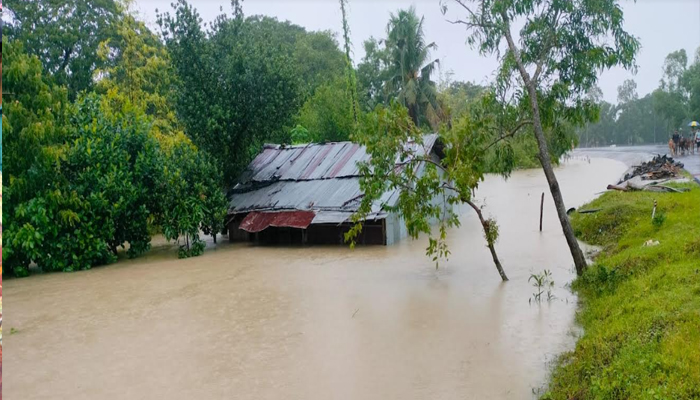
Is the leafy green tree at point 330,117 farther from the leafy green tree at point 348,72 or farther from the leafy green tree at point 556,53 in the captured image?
the leafy green tree at point 556,53

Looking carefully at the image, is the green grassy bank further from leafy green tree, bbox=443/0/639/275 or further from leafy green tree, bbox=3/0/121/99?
leafy green tree, bbox=3/0/121/99

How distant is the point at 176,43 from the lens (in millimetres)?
15430

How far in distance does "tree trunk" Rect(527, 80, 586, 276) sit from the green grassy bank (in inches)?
15.1

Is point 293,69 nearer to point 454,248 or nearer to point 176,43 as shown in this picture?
point 176,43

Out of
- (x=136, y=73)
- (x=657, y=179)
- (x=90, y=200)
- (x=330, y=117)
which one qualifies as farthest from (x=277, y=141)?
(x=657, y=179)

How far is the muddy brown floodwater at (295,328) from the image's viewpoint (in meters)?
5.97

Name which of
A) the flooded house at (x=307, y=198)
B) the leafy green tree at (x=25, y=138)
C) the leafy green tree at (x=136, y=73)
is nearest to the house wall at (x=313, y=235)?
the flooded house at (x=307, y=198)

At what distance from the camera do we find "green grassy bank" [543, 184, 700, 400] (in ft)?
14.5

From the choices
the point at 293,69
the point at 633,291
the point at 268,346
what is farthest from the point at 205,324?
the point at 293,69

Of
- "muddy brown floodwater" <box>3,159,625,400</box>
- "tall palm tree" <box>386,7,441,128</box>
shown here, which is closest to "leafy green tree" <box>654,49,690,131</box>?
"tall palm tree" <box>386,7,441,128</box>

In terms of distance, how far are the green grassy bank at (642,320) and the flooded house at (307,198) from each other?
5.45 m

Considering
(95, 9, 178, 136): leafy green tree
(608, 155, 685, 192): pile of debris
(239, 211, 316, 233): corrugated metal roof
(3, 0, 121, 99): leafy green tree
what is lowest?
(239, 211, 316, 233): corrugated metal roof

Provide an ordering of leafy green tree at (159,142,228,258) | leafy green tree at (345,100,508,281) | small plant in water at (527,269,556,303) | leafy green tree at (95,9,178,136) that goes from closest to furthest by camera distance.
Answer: small plant in water at (527,269,556,303), leafy green tree at (345,100,508,281), leafy green tree at (159,142,228,258), leafy green tree at (95,9,178,136)

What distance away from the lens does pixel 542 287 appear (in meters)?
9.06
